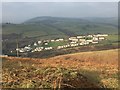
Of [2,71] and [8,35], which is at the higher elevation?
[2,71]

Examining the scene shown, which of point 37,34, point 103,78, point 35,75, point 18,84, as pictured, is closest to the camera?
point 18,84

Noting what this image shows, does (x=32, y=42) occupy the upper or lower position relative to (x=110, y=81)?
lower

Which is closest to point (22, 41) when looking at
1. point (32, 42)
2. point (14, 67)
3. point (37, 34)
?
point (32, 42)

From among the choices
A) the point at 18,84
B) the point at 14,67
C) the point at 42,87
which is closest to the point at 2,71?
the point at 14,67

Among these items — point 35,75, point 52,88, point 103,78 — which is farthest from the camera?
point 103,78

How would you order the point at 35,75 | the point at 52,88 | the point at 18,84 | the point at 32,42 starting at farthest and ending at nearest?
1. the point at 32,42
2. the point at 35,75
3. the point at 18,84
4. the point at 52,88

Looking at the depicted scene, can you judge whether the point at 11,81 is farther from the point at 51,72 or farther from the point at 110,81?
the point at 110,81

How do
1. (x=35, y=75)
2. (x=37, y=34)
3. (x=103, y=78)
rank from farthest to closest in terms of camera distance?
1. (x=37, y=34)
2. (x=103, y=78)
3. (x=35, y=75)

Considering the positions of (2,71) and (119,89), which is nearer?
(119,89)

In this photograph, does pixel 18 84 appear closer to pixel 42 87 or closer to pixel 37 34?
pixel 42 87
